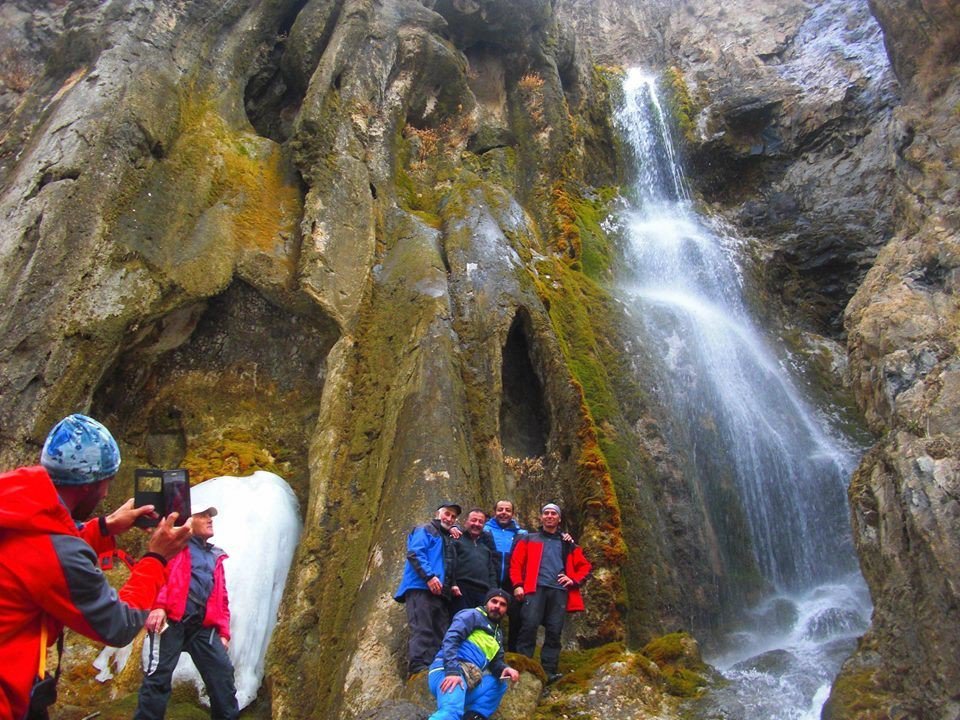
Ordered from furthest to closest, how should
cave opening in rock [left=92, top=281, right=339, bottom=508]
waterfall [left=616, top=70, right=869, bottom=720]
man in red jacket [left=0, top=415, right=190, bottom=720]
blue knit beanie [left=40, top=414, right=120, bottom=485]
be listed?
cave opening in rock [left=92, top=281, right=339, bottom=508], waterfall [left=616, top=70, right=869, bottom=720], blue knit beanie [left=40, top=414, right=120, bottom=485], man in red jacket [left=0, top=415, right=190, bottom=720]

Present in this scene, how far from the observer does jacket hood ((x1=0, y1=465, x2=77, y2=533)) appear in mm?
2775

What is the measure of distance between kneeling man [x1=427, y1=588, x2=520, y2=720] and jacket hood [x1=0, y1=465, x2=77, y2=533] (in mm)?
3462

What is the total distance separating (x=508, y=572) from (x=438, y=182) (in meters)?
9.26

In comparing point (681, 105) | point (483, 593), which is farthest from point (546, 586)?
point (681, 105)

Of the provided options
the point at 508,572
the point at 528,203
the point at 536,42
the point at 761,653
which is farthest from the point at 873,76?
the point at 508,572

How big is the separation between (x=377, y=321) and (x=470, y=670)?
642cm

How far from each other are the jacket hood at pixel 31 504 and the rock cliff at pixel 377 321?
4.78m

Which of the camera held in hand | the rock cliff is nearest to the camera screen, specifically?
the camera held in hand

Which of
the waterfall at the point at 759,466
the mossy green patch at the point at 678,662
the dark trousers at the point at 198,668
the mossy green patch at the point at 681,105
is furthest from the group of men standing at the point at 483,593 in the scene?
the mossy green patch at the point at 681,105

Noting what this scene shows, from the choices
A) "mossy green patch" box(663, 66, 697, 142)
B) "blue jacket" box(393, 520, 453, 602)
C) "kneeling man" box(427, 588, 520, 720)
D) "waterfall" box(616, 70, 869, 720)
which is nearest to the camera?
"kneeling man" box(427, 588, 520, 720)

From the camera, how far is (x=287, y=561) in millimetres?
9273

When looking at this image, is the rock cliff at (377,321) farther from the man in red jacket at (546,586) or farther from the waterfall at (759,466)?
the man in red jacket at (546,586)

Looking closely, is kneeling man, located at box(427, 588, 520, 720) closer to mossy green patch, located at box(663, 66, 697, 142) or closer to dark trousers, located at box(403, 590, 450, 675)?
dark trousers, located at box(403, 590, 450, 675)

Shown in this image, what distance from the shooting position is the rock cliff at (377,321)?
7965 millimetres
